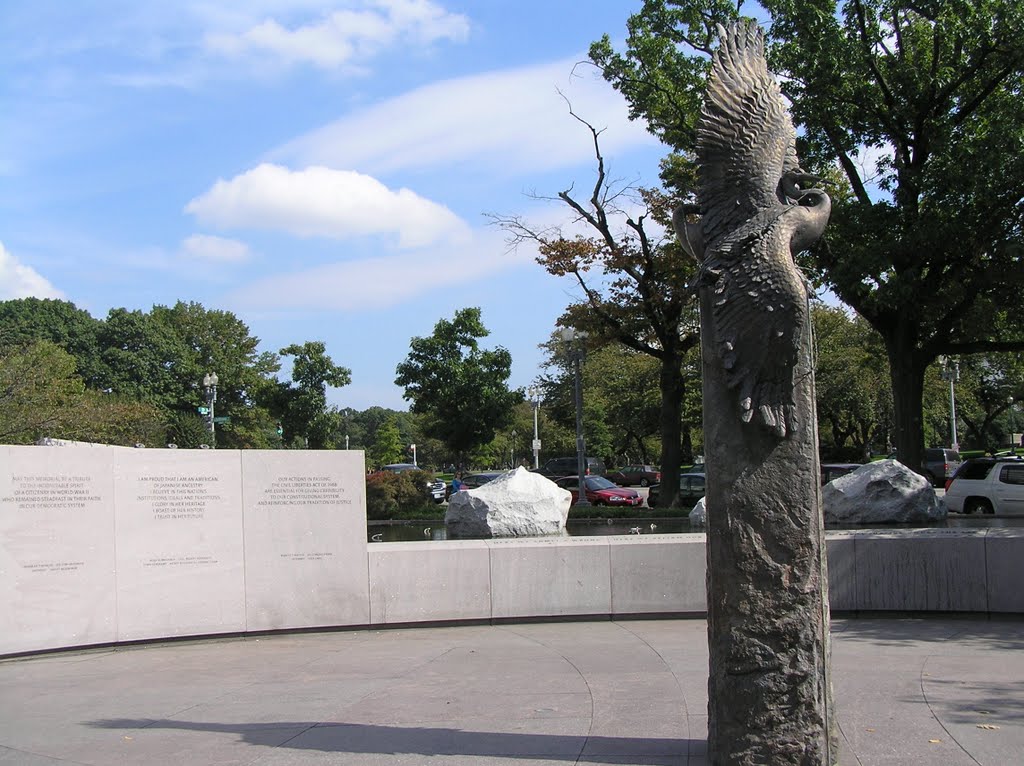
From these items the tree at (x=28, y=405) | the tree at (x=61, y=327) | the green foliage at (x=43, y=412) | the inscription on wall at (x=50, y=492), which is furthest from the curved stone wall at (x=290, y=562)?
the tree at (x=61, y=327)

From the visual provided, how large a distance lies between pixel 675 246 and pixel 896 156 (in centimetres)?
621

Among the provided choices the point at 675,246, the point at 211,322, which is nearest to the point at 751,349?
the point at 675,246

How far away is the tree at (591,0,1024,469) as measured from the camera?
18391mm

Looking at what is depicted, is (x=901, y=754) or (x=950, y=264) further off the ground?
(x=950, y=264)

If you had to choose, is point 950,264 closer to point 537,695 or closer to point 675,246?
point 675,246

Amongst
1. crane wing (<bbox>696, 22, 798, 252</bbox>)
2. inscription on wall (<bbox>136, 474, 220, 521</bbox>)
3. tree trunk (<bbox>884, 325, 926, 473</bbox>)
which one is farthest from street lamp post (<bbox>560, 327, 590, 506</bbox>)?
crane wing (<bbox>696, 22, 798, 252</bbox>)

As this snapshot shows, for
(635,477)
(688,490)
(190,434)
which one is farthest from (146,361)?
(688,490)

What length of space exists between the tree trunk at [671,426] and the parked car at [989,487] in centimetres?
703

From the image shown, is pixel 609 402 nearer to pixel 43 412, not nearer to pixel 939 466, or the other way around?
pixel 939 466

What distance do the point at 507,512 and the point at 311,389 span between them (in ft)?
105

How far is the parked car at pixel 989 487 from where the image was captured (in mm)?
20906

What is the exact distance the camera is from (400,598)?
9.96 m

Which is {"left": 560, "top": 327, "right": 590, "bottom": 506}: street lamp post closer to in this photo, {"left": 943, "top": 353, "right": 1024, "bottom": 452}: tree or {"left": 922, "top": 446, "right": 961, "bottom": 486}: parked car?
{"left": 922, "top": 446, "right": 961, "bottom": 486}: parked car

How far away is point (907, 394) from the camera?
21828mm
